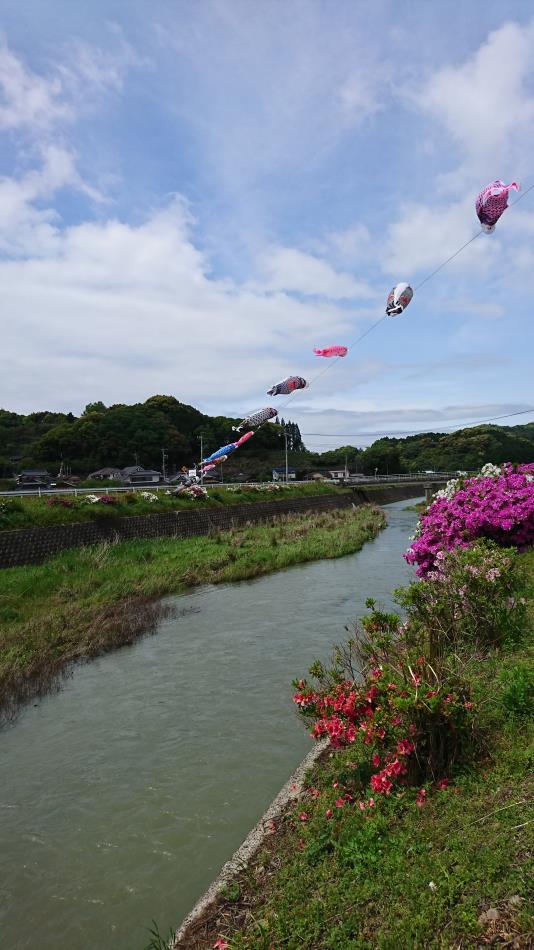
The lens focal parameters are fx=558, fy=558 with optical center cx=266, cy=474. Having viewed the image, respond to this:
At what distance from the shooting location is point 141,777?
6281mm

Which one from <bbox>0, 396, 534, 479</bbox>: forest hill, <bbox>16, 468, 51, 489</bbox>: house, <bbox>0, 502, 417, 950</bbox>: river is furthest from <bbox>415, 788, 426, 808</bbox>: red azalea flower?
<bbox>0, 396, 534, 479</bbox>: forest hill

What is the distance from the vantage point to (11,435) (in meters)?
92.6

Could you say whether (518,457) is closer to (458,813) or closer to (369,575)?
(369,575)

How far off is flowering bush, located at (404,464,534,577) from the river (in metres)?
2.67

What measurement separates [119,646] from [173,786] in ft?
18.7

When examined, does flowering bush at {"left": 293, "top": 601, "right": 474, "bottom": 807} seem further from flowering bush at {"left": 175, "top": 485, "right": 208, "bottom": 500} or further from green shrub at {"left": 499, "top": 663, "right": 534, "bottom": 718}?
flowering bush at {"left": 175, "top": 485, "right": 208, "bottom": 500}

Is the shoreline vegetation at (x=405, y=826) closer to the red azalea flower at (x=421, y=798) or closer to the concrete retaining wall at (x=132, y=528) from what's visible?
the red azalea flower at (x=421, y=798)

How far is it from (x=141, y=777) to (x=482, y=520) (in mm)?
7997

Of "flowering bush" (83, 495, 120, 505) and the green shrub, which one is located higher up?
"flowering bush" (83, 495, 120, 505)

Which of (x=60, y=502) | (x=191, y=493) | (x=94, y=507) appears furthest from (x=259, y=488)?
(x=60, y=502)

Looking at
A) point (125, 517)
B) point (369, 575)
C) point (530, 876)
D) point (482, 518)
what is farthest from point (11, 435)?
point (530, 876)

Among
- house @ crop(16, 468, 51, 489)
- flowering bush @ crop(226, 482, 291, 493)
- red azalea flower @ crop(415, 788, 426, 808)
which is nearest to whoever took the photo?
red azalea flower @ crop(415, 788, 426, 808)

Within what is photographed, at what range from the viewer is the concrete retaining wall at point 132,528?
1714 cm

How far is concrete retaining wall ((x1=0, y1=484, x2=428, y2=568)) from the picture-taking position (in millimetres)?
17141
